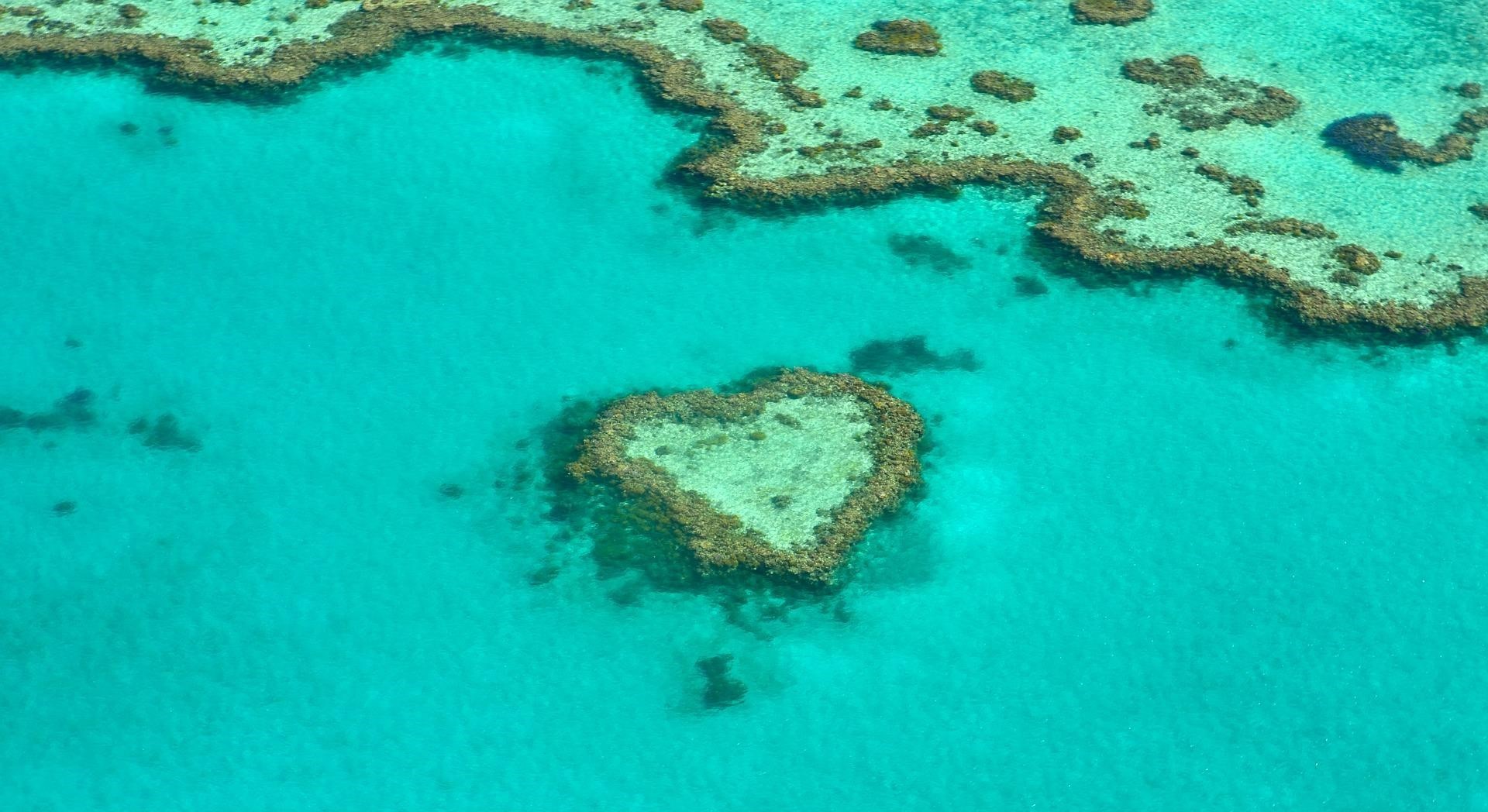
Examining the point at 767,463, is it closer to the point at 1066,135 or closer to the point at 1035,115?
the point at 1066,135

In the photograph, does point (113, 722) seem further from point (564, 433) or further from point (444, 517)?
point (564, 433)

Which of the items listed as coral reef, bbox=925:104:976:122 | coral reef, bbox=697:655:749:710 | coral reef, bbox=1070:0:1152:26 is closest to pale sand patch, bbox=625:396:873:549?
coral reef, bbox=697:655:749:710

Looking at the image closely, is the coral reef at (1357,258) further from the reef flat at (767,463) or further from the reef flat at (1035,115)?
the reef flat at (767,463)

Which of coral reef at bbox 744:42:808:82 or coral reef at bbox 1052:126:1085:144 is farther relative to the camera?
coral reef at bbox 744:42:808:82

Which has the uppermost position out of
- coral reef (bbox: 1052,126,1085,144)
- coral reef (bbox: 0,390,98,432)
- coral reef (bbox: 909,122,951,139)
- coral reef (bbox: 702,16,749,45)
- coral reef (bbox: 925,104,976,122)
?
coral reef (bbox: 702,16,749,45)

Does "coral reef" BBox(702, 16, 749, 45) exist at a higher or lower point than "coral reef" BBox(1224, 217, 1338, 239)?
higher

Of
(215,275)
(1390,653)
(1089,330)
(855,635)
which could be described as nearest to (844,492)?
(855,635)

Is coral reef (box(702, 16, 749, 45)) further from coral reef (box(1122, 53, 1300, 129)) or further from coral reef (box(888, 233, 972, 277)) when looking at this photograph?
coral reef (box(1122, 53, 1300, 129))
